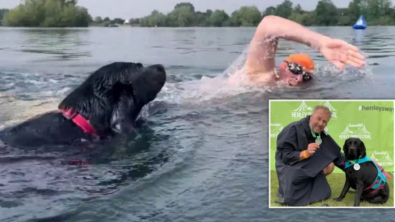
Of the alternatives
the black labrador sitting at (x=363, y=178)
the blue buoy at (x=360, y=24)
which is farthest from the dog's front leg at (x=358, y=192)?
the blue buoy at (x=360, y=24)

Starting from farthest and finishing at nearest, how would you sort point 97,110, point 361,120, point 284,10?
point 97,110 → point 284,10 → point 361,120

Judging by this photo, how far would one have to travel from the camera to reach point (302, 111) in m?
2.65

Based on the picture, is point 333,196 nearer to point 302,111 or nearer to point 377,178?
point 377,178

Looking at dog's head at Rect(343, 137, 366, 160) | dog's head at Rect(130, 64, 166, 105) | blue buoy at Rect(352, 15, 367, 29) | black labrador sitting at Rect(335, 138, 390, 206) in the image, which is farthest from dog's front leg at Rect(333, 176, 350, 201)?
dog's head at Rect(130, 64, 166, 105)

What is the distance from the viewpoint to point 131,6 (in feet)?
9.38

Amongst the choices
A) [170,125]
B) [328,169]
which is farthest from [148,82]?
[328,169]

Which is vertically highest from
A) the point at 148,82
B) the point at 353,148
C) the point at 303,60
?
the point at 303,60

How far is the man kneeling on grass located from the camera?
2645 millimetres

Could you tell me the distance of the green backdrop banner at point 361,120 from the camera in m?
2.63

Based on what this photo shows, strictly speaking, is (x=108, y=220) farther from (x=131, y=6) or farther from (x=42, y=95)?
(x=131, y=6)

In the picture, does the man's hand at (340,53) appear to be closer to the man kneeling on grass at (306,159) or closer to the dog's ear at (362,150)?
the man kneeling on grass at (306,159)

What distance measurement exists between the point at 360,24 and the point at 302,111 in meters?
0.56

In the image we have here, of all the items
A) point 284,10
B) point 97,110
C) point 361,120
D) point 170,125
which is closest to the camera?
point 361,120

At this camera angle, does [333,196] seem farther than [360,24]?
No
